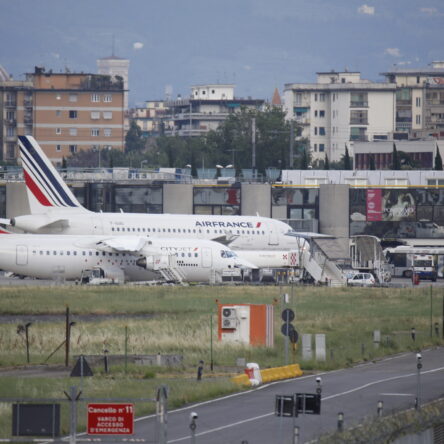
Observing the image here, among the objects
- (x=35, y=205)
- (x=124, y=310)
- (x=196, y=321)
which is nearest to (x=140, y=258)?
(x=35, y=205)

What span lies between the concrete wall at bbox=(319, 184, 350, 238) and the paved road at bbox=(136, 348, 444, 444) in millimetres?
70026

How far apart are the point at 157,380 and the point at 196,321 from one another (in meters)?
17.3

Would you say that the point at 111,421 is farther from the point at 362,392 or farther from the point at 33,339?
the point at 33,339

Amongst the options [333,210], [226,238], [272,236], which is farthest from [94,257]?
[333,210]

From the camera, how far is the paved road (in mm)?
31609

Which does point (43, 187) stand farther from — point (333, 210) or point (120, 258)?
point (333, 210)

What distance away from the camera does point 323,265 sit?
88.9 metres

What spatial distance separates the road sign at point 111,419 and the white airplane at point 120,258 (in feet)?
168

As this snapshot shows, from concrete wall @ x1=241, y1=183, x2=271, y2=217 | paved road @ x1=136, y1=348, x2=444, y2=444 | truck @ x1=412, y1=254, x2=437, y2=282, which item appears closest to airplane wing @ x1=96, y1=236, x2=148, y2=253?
truck @ x1=412, y1=254, x2=437, y2=282

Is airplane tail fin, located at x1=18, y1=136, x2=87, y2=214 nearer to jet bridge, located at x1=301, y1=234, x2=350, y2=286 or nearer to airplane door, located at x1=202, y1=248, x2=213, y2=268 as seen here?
airplane door, located at x1=202, y1=248, x2=213, y2=268

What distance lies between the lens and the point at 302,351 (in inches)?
1849

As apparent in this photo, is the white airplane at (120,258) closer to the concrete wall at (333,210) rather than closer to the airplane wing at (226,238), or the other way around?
the airplane wing at (226,238)

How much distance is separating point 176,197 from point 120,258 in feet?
109

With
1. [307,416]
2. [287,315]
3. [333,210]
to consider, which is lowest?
[307,416]
